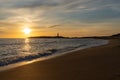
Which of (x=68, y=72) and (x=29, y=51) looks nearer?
(x=68, y=72)

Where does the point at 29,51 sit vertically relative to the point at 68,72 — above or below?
below

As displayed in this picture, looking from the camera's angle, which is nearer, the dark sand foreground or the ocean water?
the dark sand foreground

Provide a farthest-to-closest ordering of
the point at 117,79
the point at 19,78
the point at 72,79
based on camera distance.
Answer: the point at 19,78, the point at 72,79, the point at 117,79

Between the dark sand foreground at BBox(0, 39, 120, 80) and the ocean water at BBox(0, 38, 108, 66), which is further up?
the dark sand foreground at BBox(0, 39, 120, 80)

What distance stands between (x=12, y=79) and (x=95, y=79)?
3557mm

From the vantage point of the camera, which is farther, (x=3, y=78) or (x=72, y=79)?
(x=3, y=78)

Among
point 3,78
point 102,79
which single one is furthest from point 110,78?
point 3,78

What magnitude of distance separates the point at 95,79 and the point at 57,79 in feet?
5.15

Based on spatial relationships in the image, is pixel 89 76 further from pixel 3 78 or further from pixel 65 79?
pixel 3 78

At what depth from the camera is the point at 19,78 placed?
8.88 meters

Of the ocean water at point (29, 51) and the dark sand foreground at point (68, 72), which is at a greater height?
the dark sand foreground at point (68, 72)

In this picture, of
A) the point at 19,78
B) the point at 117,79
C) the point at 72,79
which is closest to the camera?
the point at 117,79

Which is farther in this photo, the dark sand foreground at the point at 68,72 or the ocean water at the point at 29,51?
the ocean water at the point at 29,51

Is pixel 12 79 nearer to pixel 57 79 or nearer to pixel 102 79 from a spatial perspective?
pixel 57 79
